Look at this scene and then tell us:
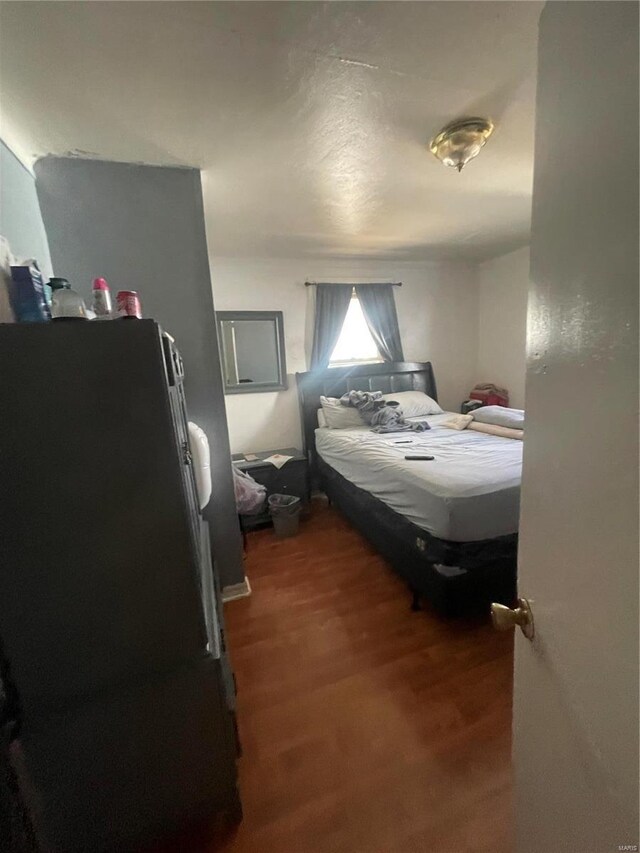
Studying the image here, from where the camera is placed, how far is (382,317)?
365 centimetres

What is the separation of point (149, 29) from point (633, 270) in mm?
1377

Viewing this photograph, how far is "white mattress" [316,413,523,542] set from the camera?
165cm

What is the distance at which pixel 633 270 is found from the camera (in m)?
0.38

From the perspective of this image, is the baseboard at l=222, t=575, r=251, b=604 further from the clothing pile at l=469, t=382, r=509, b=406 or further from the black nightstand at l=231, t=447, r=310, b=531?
the clothing pile at l=469, t=382, r=509, b=406

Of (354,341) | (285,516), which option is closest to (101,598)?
(285,516)

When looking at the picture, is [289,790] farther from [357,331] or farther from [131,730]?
[357,331]

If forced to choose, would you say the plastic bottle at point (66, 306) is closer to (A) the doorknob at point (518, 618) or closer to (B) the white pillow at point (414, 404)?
(A) the doorknob at point (518, 618)

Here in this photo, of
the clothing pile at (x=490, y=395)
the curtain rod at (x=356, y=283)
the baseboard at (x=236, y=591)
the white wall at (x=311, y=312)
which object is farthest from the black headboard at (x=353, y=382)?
the baseboard at (x=236, y=591)

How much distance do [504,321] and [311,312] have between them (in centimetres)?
219

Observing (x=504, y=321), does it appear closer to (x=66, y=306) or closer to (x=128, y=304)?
(x=128, y=304)

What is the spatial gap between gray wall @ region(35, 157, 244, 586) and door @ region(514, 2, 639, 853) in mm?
1593

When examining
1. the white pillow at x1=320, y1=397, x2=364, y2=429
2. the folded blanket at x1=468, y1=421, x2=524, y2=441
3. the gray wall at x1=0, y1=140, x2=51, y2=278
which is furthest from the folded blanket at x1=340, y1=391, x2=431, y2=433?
the gray wall at x1=0, y1=140, x2=51, y2=278

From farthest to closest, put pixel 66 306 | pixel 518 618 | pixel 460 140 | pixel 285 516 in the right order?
pixel 285 516 < pixel 460 140 < pixel 66 306 < pixel 518 618

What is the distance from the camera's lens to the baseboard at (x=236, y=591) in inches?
83.2
